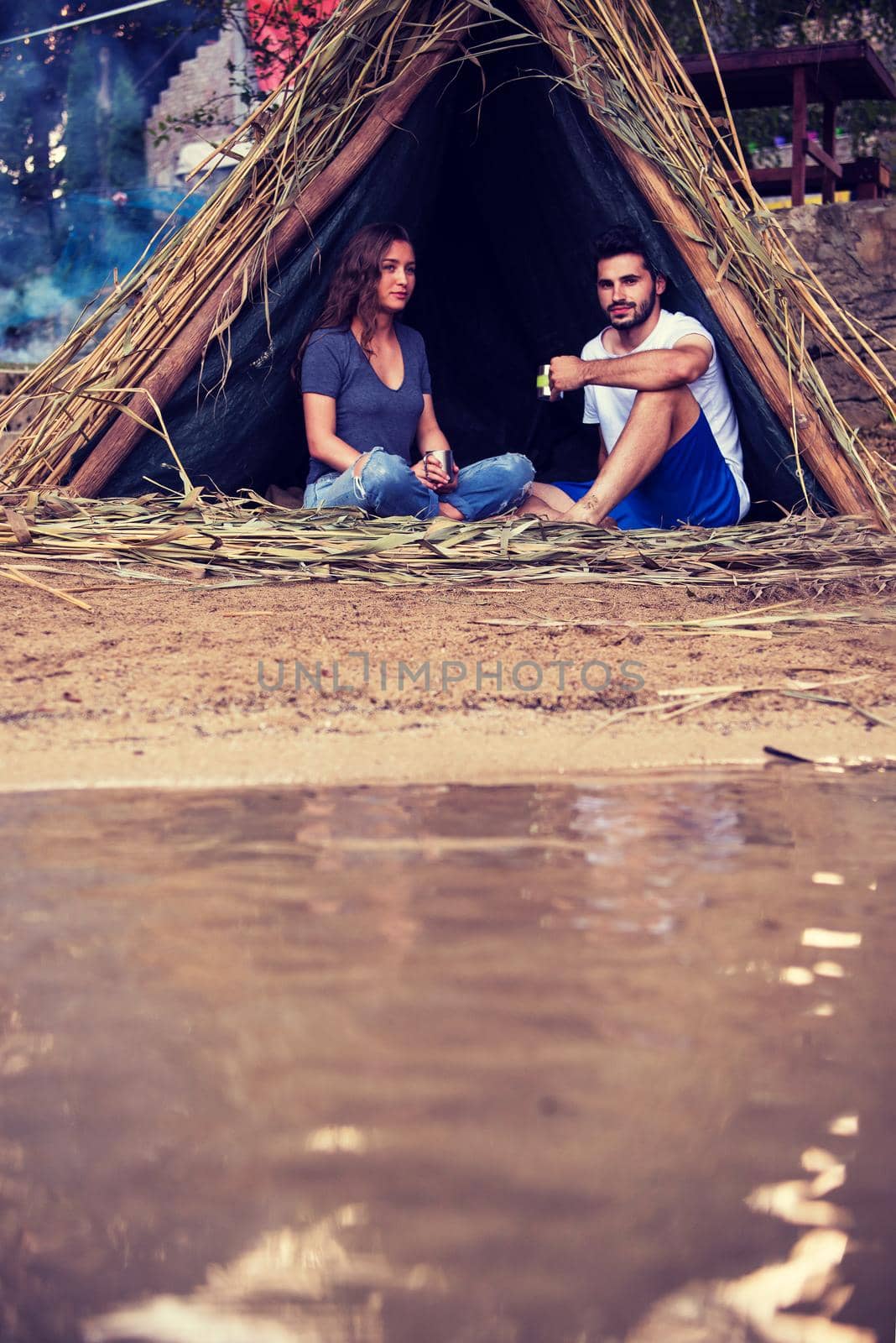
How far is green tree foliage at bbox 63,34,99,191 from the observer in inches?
428

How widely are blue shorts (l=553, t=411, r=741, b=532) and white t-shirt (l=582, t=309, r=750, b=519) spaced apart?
0.04 metres

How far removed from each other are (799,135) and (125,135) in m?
7.63

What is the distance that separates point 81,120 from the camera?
11.0 m

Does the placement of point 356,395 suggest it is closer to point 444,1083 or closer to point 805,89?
point 444,1083

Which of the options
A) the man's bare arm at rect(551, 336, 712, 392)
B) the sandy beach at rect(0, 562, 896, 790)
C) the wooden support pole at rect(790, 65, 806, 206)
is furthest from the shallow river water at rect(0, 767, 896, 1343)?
the wooden support pole at rect(790, 65, 806, 206)

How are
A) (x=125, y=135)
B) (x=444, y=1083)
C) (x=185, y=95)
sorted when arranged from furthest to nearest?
(x=185, y=95), (x=125, y=135), (x=444, y=1083)

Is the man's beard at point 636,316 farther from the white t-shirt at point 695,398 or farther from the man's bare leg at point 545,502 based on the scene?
the man's bare leg at point 545,502

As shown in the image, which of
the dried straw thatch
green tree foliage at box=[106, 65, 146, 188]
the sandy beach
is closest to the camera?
the sandy beach

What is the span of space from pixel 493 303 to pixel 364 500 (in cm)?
158

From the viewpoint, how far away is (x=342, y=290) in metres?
3.58

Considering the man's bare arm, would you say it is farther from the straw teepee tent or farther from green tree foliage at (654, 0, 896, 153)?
green tree foliage at (654, 0, 896, 153)

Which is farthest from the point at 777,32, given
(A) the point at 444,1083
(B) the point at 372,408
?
(A) the point at 444,1083

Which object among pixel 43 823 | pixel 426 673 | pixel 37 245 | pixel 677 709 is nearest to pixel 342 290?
pixel 426 673

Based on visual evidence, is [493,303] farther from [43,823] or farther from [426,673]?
[43,823]
